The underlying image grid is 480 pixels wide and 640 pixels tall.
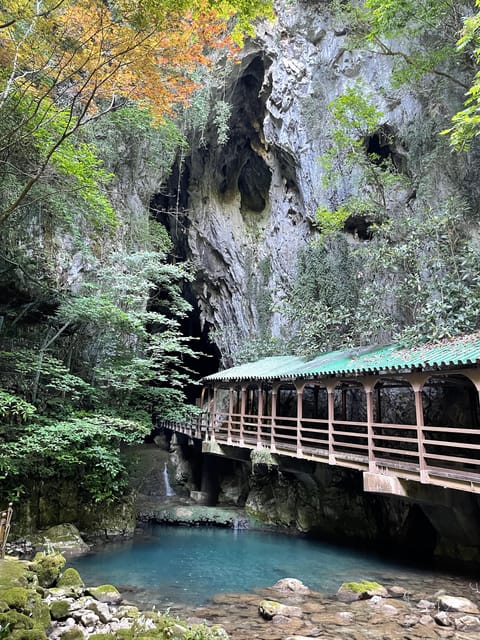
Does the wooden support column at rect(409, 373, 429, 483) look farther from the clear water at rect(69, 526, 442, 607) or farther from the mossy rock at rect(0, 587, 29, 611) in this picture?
the mossy rock at rect(0, 587, 29, 611)

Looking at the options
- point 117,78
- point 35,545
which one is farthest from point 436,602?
point 117,78

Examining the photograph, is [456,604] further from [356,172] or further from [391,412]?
[356,172]

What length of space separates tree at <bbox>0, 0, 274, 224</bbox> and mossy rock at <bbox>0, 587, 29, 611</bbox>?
4683 millimetres

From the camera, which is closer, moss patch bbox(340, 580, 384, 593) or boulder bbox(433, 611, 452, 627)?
boulder bbox(433, 611, 452, 627)

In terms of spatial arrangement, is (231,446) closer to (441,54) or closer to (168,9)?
(168,9)

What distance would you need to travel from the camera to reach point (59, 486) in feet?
37.5

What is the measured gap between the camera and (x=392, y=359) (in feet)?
30.1

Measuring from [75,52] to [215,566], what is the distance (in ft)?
35.9

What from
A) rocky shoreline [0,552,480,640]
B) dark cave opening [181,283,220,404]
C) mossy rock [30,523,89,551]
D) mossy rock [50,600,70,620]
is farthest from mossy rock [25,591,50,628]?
dark cave opening [181,283,220,404]

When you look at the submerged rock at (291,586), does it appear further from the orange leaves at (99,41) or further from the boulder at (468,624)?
the orange leaves at (99,41)

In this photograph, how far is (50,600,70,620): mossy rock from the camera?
5.49 meters

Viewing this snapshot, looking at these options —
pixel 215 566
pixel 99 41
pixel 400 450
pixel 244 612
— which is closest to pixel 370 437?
pixel 400 450

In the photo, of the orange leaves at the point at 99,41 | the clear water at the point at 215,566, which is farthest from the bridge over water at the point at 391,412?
the orange leaves at the point at 99,41

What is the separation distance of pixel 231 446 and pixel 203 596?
761cm
